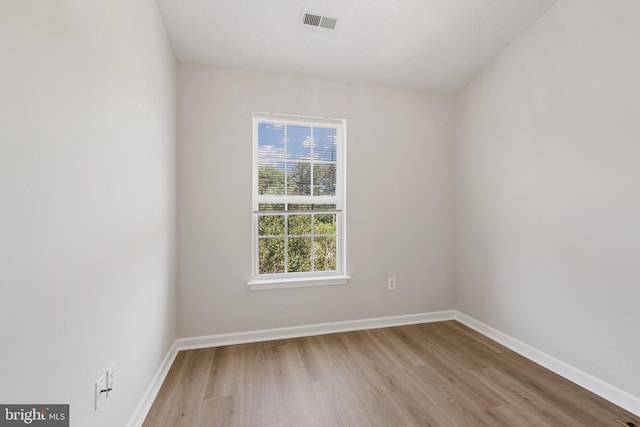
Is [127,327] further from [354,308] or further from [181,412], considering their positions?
[354,308]

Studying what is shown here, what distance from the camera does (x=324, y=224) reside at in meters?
2.90

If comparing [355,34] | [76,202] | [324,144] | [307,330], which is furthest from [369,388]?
[355,34]

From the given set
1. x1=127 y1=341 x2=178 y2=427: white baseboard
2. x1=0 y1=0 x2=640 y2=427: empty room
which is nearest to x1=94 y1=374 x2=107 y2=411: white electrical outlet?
A: x1=0 y1=0 x2=640 y2=427: empty room

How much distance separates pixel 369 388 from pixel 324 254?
127 centimetres

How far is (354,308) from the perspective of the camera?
2.87 metres

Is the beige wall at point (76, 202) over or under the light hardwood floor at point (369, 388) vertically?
over

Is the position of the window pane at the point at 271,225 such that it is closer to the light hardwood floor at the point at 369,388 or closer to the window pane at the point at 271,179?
the window pane at the point at 271,179

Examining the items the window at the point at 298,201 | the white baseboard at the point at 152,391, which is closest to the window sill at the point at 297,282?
the window at the point at 298,201

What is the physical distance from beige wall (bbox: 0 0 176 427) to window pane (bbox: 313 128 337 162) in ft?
4.79

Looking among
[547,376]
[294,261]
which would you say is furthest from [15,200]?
[547,376]

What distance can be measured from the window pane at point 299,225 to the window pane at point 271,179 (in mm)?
273

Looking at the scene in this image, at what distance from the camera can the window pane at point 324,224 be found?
2873 mm

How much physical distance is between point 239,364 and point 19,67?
2141mm

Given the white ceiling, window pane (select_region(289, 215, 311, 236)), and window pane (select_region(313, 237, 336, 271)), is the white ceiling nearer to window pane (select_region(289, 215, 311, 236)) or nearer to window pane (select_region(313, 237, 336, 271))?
window pane (select_region(289, 215, 311, 236))
